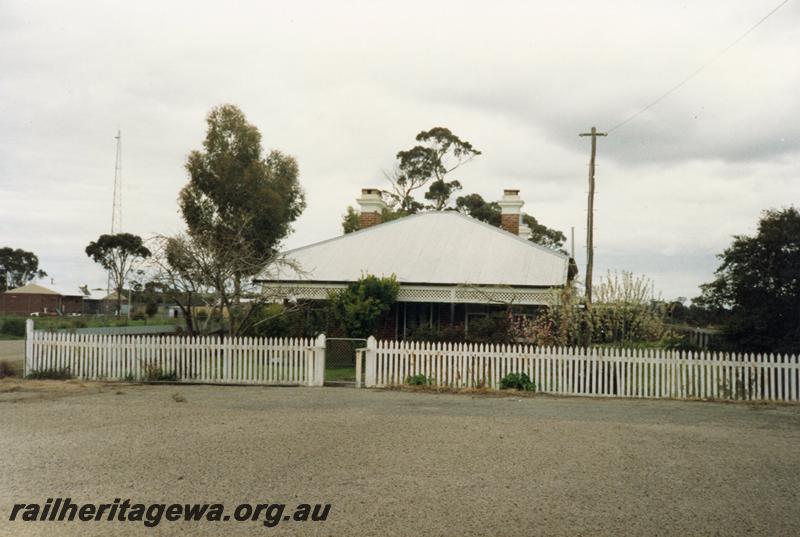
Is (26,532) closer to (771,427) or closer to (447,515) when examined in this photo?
(447,515)

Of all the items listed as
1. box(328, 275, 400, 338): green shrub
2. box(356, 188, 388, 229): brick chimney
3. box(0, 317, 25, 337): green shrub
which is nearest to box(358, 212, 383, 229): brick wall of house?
box(356, 188, 388, 229): brick chimney

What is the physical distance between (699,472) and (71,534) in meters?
5.74

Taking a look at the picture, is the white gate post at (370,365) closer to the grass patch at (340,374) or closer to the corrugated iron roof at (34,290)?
the grass patch at (340,374)

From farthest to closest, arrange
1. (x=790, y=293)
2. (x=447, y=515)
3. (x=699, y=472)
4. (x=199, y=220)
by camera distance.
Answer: (x=199, y=220) → (x=790, y=293) → (x=699, y=472) → (x=447, y=515)

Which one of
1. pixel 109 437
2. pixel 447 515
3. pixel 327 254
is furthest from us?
pixel 327 254

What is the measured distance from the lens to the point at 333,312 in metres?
23.4

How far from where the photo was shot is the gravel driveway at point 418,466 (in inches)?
232

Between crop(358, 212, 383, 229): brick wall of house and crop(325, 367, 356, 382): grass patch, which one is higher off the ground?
crop(358, 212, 383, 229): brick wall of house

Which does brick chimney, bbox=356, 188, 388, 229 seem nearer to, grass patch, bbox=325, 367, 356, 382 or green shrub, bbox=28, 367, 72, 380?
grass patch, bbox=325, 367, 356, 382

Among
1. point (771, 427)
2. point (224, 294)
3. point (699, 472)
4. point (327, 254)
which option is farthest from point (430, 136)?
point (699, 472)

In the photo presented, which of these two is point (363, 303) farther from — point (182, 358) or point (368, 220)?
point (368, 220)

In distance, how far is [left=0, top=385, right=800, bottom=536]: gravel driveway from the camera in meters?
5.88

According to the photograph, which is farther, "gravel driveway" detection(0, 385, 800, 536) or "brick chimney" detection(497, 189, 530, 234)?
"brick chimney" detection(497, 189, 530, 234)

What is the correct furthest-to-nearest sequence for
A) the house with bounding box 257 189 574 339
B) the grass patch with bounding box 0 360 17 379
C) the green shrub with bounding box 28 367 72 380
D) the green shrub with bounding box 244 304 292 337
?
the house with bounding box 257 189 574 339
the green shrub with bounding box 244 304 292 337
the grass patch with bounding box 0 360 17 379
the green shrub with bounding box 28 367 72 380
